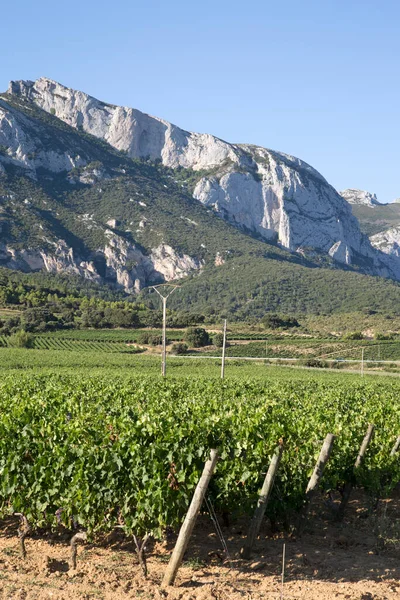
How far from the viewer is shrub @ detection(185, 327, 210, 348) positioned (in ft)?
310

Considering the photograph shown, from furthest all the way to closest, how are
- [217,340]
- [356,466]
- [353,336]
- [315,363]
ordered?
[353,336] < [217,340] < [315,363] < [356,466]

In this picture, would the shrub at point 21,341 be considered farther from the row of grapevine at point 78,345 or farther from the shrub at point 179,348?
the shrub at point 179,348

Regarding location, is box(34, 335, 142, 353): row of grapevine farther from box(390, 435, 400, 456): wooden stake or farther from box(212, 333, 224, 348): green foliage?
box(390, 435, 400, 456): wooden stake

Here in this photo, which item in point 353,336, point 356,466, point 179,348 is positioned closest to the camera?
point 356,466

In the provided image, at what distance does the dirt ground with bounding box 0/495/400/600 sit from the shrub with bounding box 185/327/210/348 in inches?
3312

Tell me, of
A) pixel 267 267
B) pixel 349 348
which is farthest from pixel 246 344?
pixel 267 267

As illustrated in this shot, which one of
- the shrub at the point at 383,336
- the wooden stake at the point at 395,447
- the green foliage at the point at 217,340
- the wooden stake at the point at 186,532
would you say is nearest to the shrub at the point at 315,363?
the green foliage at the point at 217,340

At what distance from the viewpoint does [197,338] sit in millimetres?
94750

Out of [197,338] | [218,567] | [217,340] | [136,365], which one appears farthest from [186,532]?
[217,340]

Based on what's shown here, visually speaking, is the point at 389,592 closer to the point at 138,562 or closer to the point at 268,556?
the point at 268,556

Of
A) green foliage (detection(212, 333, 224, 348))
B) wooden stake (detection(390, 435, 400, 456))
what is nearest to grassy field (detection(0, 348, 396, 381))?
green foliage (detection(212, 333, 224, 348))

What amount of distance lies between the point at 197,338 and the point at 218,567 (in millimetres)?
86396

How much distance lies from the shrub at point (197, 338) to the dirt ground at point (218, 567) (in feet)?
276

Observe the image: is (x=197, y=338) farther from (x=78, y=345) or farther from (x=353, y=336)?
(x=353, y=336)
